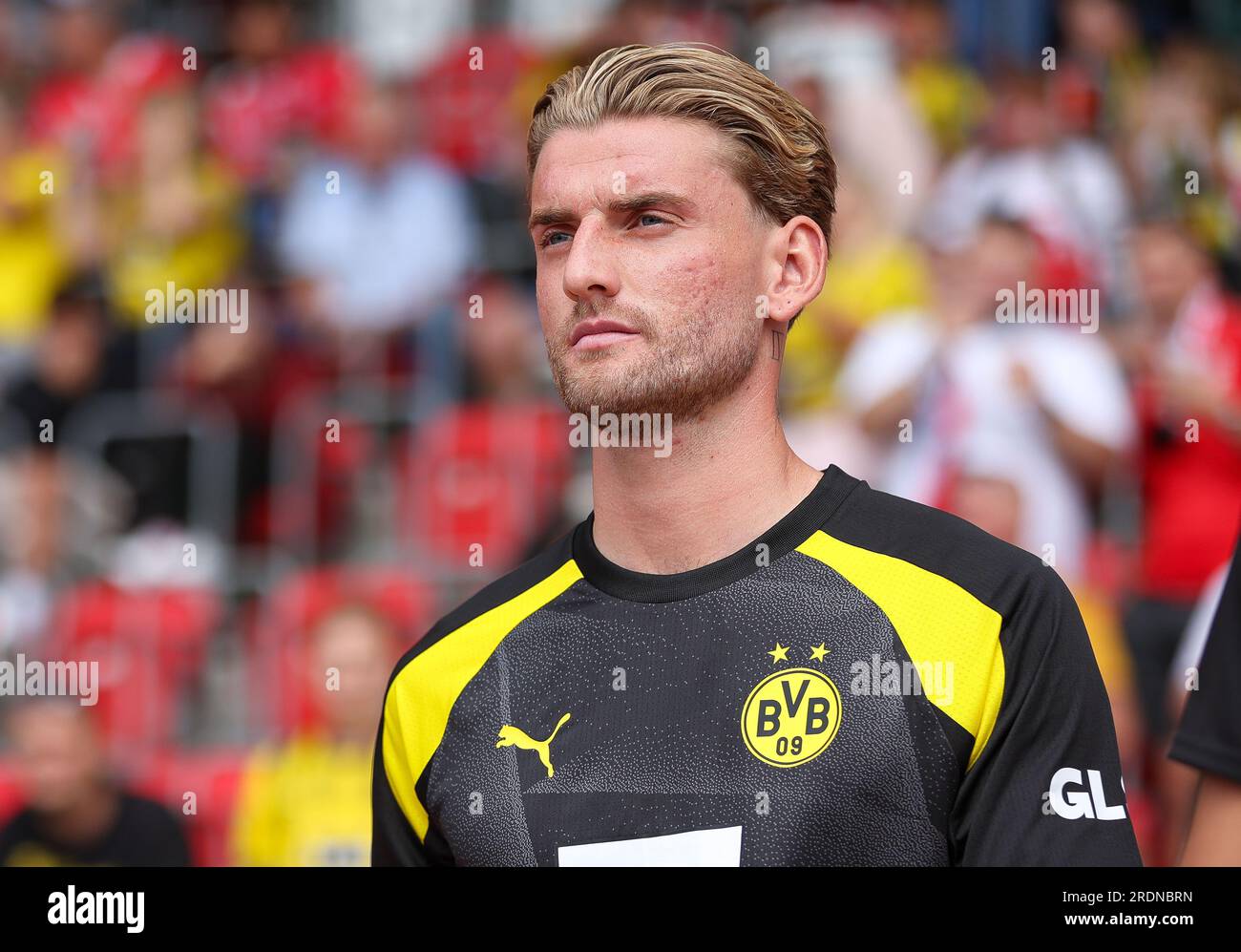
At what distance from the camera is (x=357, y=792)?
20.9ft

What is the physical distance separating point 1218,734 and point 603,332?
4.14 ft

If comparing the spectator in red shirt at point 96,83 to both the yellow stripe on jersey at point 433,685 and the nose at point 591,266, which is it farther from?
the nose at point 591,266

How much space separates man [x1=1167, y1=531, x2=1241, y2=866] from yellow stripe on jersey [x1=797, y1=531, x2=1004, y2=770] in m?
0.58

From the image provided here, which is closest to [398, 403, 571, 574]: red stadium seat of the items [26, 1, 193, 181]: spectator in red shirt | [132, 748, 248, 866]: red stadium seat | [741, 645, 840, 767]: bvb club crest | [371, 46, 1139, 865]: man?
[132, 748, 248, 866]: red stadium seat

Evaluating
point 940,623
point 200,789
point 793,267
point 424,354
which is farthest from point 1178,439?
point 940,623

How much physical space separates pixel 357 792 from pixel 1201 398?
11.7 ft

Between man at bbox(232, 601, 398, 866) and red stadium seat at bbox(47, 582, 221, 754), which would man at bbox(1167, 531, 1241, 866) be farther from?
red stadium seat at bbox(47, 582, 221, 754)

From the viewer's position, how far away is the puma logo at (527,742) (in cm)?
265

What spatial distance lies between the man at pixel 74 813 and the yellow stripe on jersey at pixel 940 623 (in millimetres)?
4308

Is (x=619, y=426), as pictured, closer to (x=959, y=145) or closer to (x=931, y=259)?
(x=931, y=259)

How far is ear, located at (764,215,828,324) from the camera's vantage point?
281 centimetres

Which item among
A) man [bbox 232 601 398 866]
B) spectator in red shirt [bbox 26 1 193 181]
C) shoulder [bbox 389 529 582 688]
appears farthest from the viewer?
spectator in red shirt [bbox 26 1 193 181]

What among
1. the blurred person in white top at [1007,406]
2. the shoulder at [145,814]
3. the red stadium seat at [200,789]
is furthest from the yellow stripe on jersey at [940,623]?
the red stadium seat at [200,789]
